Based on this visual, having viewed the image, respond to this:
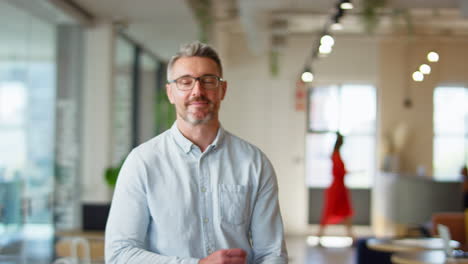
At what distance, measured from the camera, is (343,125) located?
585 inches

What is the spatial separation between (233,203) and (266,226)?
0.49 ft

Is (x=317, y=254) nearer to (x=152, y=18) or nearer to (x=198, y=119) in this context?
(x=152, y=18)

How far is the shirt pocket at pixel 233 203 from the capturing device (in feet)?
7.21

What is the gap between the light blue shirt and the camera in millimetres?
2145

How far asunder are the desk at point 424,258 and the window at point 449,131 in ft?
30.7

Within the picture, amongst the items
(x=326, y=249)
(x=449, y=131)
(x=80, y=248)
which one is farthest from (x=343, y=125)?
(x=80, y=248)

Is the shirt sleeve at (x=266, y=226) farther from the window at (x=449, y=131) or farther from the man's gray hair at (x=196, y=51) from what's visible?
the window at (x=449, y=131)

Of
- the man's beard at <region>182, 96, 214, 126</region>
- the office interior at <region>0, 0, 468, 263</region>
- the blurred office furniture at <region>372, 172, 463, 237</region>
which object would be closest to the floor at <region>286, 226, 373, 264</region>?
the office interior at <region>0, 0, 468, 263</region>

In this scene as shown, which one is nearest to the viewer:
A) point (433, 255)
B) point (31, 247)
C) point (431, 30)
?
point (433, 255)

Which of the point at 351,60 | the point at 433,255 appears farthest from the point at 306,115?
the point at 433,255

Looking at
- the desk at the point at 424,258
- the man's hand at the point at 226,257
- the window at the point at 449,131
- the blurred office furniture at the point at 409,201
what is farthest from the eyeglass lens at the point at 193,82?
the window at the point at 449,131

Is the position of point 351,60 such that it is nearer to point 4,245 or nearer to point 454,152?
point 454,152

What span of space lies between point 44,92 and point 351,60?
7.88 m

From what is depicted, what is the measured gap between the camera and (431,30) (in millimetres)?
14109
